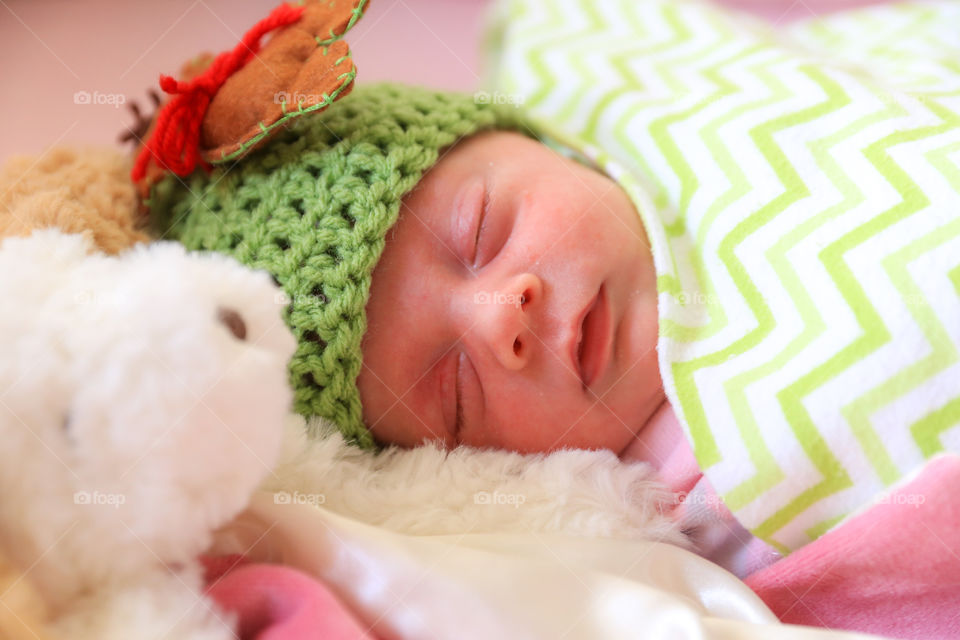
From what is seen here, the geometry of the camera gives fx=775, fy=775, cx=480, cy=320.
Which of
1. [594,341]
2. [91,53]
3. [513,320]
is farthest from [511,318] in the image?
[91,53]

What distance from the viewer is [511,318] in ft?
3.18

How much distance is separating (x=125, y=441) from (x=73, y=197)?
1.75 ft

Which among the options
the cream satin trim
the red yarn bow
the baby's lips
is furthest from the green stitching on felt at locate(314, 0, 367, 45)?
the cream satin trim

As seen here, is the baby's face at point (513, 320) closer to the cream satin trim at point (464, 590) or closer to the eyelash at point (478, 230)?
the eyelash at point (478, 230)

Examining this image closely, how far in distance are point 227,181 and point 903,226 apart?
0.89 m

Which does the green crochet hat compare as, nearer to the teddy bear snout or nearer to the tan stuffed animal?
the tan stuffed animal

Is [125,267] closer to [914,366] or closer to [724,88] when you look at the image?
[914,366]

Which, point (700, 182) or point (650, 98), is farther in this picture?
point (650, 98)

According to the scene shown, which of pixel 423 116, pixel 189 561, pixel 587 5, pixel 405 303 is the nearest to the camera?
pixel 189 561

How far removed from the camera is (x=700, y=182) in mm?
1140

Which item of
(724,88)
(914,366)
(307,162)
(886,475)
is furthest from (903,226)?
(307,162)

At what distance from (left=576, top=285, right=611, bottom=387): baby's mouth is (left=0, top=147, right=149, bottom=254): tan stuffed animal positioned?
0.60 metres

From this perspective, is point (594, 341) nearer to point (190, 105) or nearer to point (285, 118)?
point (285, 118)

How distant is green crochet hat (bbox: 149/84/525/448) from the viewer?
962 millimetres
